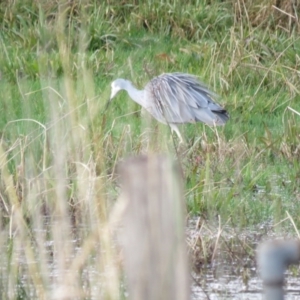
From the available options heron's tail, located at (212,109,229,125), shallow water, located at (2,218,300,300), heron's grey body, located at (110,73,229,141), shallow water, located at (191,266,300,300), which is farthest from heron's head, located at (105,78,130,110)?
shallow water, located at (191,266,300,300)

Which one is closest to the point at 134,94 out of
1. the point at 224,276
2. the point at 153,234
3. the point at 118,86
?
the point at 118,86

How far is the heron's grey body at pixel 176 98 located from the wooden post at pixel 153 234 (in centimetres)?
455

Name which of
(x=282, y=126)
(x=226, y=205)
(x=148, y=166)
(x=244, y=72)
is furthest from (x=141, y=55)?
(x=148, y=166)

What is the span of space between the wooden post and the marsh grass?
30.0 inches

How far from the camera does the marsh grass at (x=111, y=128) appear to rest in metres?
3.41

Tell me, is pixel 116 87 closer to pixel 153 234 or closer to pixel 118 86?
pixel 118 86

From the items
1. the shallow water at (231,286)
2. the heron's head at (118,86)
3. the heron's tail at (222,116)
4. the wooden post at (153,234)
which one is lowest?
the heron's tail at (222,116)

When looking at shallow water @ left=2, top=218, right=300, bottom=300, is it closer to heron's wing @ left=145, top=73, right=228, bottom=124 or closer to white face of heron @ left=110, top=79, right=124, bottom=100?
heron's wing @ left=145, top=73, right=228, bottom=124

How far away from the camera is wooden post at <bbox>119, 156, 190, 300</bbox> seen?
185 cm

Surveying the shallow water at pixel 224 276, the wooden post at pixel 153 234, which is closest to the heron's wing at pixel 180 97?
the shallow water at pixel 224 276

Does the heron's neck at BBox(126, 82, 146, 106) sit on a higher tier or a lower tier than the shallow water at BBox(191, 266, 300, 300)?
higher

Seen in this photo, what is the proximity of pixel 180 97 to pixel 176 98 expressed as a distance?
44mm

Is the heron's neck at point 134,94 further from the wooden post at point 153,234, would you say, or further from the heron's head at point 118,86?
the wooden post at point 153,234

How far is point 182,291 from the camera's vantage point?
6.16ft
